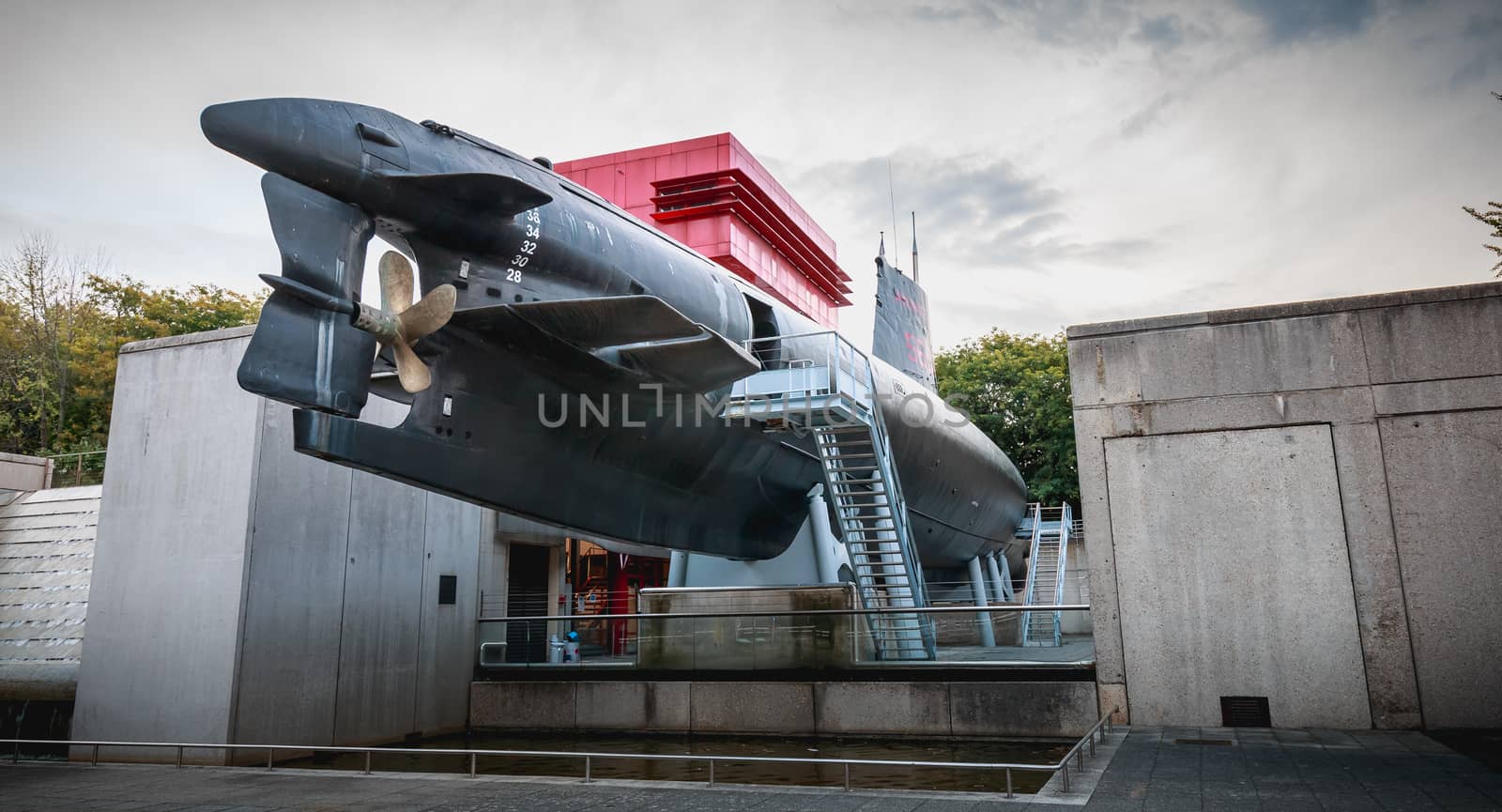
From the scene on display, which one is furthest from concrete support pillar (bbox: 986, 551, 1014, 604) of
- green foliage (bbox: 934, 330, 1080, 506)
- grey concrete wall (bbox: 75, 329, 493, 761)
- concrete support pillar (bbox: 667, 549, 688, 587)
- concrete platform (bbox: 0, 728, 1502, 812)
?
concrete platform (bbox: 0, 728, 1502, 812)

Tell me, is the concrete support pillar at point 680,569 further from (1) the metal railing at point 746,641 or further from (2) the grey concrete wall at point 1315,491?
(2) the grey concrete wall at point 1315,491

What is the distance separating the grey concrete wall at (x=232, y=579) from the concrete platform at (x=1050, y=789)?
2.14 meters

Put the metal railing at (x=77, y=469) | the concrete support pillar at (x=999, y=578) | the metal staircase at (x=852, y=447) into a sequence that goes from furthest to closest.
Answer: the concrete support pillar at (x=999, y=578) < the metal railing at (x=77, y=469) < the metal staircase at (x=852, y=447)

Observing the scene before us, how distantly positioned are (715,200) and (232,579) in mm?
37010

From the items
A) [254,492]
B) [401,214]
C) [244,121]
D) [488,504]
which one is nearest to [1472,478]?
[488,504]

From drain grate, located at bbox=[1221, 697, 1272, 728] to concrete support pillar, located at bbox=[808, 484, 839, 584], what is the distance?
7.00 meters

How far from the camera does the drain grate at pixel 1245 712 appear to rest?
10.1 m

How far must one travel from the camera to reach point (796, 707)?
1284 centimetres

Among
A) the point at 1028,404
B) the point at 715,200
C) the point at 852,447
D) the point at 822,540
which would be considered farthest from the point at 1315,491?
the point at 715,200

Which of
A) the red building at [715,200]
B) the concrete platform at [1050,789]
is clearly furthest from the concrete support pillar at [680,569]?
the red building at [715,200]

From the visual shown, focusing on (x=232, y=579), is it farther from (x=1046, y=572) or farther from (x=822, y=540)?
(x=1046, y=572)

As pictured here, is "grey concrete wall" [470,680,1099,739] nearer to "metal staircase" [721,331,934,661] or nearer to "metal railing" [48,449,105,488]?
"metal staircase" [721,331,934,661]

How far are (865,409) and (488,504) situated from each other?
5.83m

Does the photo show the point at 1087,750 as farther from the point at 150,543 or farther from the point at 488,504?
the point at 150,543
